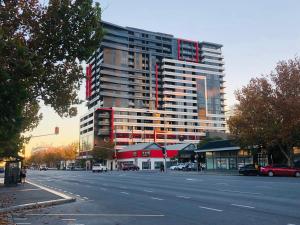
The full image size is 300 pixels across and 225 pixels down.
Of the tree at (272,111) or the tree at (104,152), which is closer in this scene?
the tree at (272,111)

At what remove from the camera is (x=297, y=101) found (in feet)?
159

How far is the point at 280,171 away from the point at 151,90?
112500 mm

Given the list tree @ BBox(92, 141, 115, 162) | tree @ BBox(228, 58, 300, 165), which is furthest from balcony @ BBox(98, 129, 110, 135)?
tree @ BBox(228, 58, 300, 165)

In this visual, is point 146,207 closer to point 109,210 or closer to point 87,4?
point 109,210

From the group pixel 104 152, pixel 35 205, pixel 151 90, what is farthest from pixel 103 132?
pixel 35 205

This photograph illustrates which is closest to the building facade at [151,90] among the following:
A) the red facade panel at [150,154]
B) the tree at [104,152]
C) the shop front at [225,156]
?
the tree at [104,152]

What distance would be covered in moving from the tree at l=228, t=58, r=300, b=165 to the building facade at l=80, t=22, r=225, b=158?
83669mm

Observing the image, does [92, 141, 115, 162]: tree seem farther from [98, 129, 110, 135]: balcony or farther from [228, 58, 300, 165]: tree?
[228, 58, 300, 165]: tree

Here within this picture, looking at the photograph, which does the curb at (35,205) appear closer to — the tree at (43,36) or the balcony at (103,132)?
the tree at (43,36)

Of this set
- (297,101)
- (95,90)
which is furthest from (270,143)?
(95,90)

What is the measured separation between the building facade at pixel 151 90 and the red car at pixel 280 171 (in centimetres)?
9014

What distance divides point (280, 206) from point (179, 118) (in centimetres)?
14470

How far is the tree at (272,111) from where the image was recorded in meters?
A: 49.1

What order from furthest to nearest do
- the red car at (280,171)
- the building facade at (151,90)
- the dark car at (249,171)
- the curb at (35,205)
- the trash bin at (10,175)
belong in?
the building facade at (151,90) → the dark car at (249,171) → the red car at (280,171) → the trash bin at (10,175) → the curb at (35,205)
